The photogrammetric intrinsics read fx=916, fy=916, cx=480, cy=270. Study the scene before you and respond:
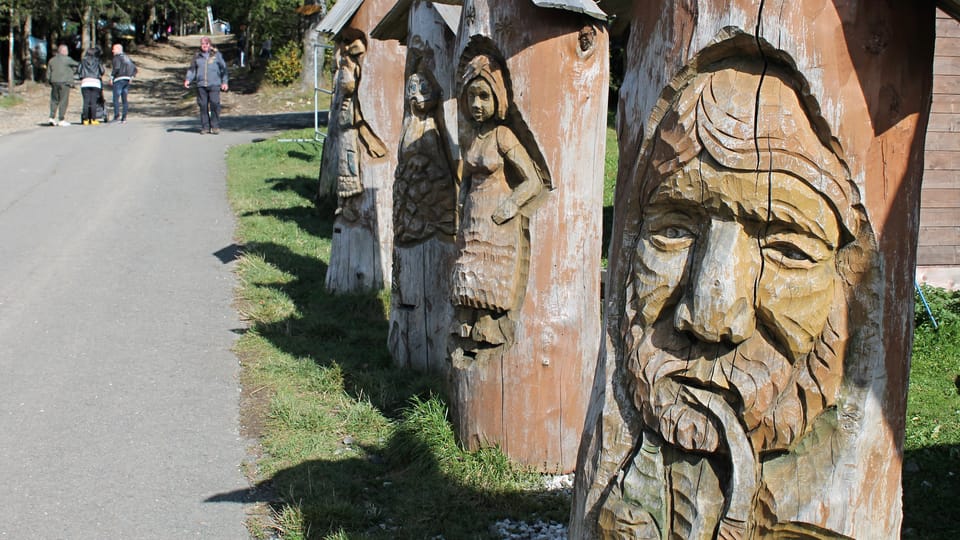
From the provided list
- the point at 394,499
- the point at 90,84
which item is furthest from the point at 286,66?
the point at 394,499

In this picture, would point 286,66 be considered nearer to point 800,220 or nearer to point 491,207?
point 491,207

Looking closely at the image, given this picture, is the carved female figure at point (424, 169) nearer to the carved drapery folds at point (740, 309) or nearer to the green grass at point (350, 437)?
the green grass at point (350, 437)

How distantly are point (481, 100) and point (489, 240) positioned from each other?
2.28ft

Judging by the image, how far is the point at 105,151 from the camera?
55.4 feet

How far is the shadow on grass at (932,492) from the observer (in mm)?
4098

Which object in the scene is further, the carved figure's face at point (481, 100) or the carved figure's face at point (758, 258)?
the carved figure's face at point (481, 100)

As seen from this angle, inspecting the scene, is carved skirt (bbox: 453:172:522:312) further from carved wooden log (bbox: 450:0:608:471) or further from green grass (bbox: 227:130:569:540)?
green grass (bbox: 227:130:569:540)

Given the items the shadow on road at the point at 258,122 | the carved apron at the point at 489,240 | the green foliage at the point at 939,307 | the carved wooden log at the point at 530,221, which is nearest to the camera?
the carved wooden log at the point at 530,221

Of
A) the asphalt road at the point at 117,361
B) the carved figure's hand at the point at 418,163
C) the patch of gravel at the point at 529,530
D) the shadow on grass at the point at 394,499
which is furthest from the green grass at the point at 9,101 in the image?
the patch of gravel at the point at 529,530

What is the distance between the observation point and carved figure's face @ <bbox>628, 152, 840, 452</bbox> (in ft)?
7.20

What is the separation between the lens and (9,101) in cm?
2483

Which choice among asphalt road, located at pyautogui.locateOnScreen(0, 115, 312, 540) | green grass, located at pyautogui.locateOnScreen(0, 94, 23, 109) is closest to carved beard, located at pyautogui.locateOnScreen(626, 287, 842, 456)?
asphalt road, located at pyautogui.locateOnScreen(0, 115, 312, 540)

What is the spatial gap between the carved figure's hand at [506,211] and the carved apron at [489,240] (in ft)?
0.08

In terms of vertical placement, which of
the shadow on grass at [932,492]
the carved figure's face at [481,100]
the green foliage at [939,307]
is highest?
the carved figure's face at [481,100]
